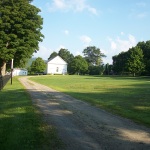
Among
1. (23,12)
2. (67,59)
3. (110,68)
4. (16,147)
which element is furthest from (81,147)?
(67,59)

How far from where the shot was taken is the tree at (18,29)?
159 feet

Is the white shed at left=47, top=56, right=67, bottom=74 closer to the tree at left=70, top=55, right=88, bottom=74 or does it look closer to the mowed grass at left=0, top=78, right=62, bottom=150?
the tree at left=70, top=55, right=88, bottom=74

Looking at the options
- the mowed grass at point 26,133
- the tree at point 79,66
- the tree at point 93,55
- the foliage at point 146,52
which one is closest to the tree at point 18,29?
the mowed grass at point 26,133

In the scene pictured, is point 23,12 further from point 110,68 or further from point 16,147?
point 110,68

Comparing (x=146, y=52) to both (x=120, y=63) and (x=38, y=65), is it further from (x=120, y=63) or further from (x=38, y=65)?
(x=38, y=65)

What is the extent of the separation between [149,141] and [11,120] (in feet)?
17.8

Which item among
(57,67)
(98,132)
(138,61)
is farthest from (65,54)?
(98,132)

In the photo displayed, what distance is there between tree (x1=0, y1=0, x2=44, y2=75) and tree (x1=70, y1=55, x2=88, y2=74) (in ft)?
266

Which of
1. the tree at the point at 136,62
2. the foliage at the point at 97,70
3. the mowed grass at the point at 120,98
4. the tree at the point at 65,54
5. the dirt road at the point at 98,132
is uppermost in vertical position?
the tree at the point at 65,54

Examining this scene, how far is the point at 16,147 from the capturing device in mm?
7680

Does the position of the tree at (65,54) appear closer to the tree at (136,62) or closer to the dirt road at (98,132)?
the tree at (136,62)

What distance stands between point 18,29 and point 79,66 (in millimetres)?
85179

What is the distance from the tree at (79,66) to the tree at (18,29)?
81.0 m

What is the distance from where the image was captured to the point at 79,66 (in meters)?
134
